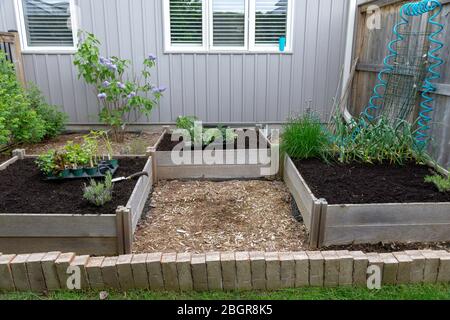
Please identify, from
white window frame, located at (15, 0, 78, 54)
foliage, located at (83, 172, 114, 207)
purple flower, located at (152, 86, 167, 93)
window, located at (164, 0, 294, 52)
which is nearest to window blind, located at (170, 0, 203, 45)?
window, located at (164, 0, 294, 52)

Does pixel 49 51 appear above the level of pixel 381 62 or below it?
above

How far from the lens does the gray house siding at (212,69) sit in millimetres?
5332

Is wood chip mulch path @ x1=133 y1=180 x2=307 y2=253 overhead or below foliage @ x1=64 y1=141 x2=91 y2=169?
below

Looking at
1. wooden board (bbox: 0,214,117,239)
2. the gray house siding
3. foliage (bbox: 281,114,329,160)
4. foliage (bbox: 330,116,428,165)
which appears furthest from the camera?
the gray house siding

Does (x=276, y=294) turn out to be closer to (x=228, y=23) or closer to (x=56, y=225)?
(x=56, y=225)

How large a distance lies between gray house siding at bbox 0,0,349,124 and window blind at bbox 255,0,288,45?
21 cm

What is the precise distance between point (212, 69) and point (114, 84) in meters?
1.51

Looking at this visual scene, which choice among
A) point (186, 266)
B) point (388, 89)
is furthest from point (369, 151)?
point (186, 266)

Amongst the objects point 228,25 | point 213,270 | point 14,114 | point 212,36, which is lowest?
point 213,270

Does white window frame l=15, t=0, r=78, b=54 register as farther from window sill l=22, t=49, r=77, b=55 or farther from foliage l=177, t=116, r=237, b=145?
foliage l=177, t=116, r=237, b=145

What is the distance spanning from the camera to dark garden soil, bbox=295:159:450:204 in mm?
2852

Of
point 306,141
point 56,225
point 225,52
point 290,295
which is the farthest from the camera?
point 225,52

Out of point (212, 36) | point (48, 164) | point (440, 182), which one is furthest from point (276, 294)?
point (212, 36)

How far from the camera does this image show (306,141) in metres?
3.75
